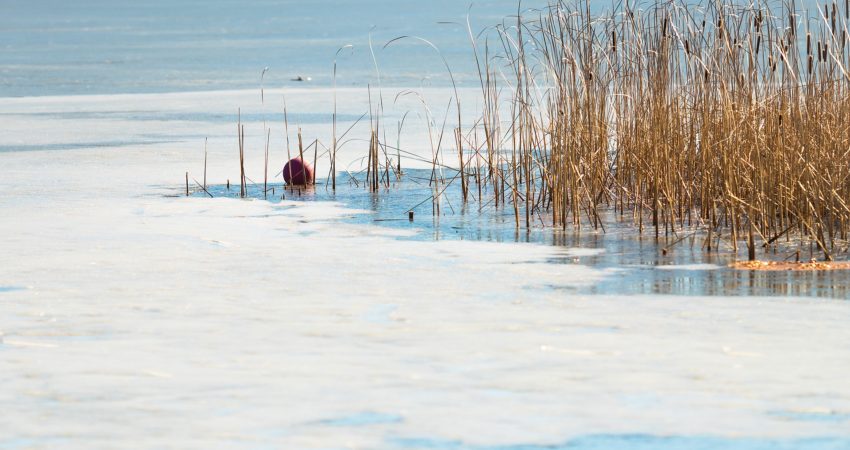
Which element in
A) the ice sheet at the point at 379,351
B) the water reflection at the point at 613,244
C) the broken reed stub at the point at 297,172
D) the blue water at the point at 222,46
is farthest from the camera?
the blue water at the point at 222,46

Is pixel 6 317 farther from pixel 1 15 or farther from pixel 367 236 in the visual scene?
pixel 1 15

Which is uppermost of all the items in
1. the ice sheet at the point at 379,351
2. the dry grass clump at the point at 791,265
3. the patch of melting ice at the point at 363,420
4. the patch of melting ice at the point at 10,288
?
the dry grass clump at the point at 791,265

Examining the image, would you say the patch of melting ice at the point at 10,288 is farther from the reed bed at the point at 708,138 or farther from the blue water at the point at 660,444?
the reed bed at the point at 708,138

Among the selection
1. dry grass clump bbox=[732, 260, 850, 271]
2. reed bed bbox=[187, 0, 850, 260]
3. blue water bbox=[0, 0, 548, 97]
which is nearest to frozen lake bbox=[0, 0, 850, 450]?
dry grass clump bbox=[732, 260, 850, 271]

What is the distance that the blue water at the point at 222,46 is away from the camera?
20.1m

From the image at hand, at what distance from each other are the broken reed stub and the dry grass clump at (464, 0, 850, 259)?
5.35 ft

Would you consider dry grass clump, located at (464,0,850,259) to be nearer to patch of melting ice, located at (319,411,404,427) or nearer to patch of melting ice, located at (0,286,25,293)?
patch of melting ice, located at (0,286,25,293)

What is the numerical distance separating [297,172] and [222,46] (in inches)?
956

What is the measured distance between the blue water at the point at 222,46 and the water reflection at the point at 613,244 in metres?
3.45

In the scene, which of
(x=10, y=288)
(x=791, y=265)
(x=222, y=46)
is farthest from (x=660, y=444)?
(x=222, y=46)

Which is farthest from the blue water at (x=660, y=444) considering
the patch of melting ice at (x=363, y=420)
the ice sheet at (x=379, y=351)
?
the patch of melting ice at (x=363, y=420)

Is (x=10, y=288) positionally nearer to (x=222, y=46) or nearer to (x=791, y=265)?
(x=791, y=265)

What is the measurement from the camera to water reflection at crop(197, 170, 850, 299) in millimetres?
4688

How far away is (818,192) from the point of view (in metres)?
5.42
